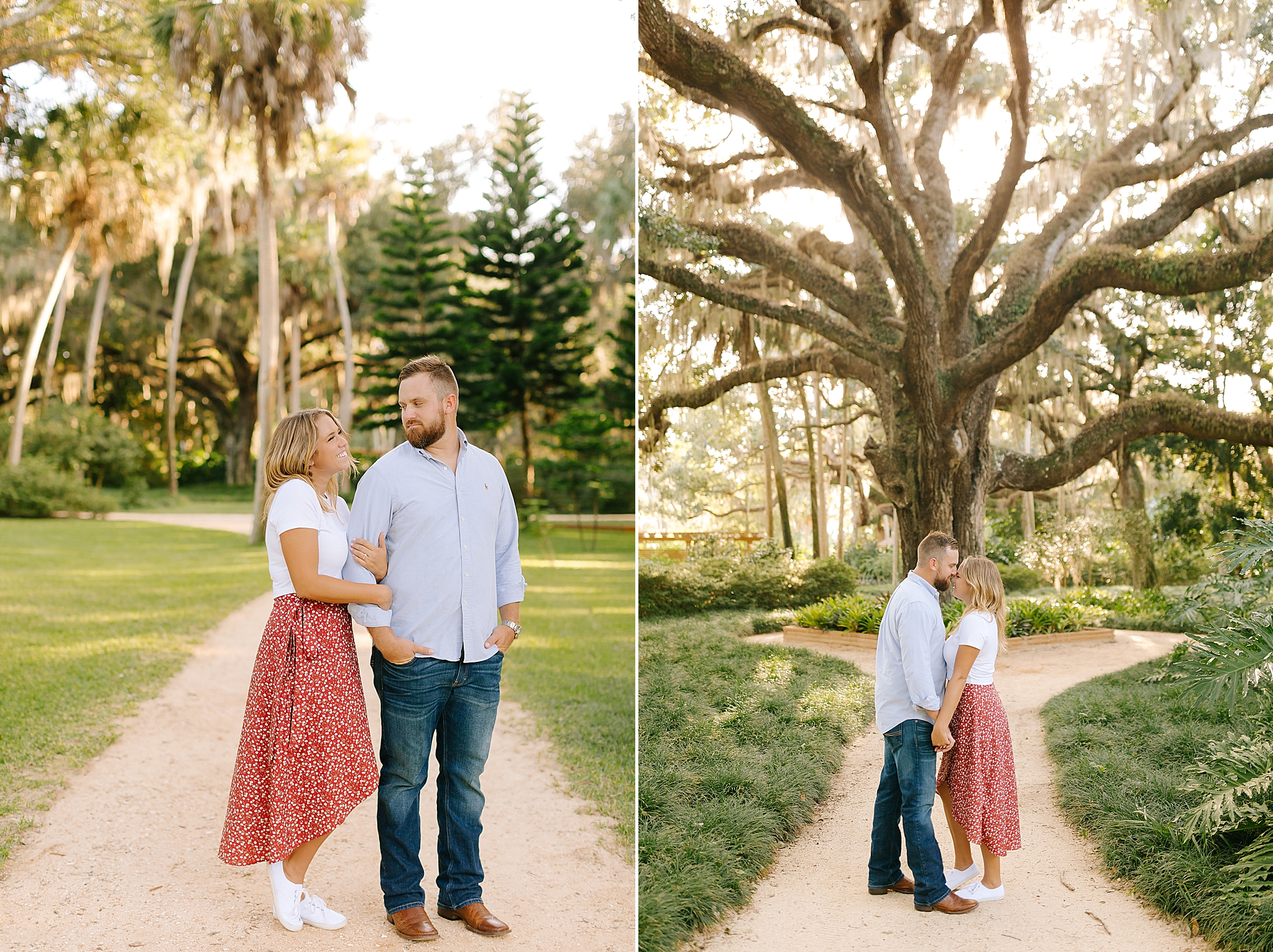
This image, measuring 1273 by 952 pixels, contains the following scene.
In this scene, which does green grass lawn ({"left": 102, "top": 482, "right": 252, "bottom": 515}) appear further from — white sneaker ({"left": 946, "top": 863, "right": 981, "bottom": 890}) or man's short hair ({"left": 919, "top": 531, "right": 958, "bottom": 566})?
white sneaker ({"left": 946, "top": 863, "right": 981, "bottom": 890})

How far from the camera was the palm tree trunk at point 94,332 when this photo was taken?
25688 mm

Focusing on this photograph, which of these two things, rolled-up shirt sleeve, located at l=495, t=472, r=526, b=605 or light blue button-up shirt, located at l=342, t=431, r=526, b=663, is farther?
rolled-up shirt sleeve, located at l=495, t=472, r=526, b=605

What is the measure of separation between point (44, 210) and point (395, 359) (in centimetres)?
798

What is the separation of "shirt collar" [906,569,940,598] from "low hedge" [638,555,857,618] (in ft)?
1.17

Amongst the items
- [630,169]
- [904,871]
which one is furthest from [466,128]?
[904,871]

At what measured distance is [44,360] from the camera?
88.6 ft

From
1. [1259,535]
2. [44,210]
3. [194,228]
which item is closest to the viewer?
[1259,535]

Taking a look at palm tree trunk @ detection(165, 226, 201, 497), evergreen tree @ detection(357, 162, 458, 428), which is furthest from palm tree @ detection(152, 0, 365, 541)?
palm tree trunk @ detection(165, 226, 201, 497)

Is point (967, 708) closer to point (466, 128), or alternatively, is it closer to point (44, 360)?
point (466, 128)

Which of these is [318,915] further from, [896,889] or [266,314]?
[266,314]

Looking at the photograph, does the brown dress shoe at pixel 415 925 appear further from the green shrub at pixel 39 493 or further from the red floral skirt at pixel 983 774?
the green shrub at pixel 39 493

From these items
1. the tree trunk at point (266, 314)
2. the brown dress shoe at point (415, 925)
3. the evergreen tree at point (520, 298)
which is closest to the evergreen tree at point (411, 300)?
the evergreen tree at point (520, 298)

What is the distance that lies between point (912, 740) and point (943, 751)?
137 mm

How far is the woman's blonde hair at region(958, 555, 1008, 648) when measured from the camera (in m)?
3.05
